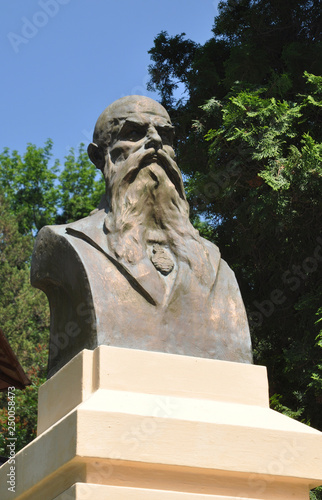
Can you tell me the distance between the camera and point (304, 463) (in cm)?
392

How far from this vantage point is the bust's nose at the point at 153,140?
458cm

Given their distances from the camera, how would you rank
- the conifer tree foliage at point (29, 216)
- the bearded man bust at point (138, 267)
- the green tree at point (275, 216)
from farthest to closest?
the conifer tree foliage at point (29, 216) → the green tree at point (275, 216) → the bearded man bust at point (138, 267)

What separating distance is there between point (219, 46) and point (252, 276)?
10.9 ft

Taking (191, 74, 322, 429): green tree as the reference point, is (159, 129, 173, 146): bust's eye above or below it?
below

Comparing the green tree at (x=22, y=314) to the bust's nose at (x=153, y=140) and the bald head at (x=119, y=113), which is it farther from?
the bust's nose at (x=153, y=140)

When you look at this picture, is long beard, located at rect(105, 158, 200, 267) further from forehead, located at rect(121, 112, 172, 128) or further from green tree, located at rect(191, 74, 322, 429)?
green tree, located at rect(191, 74, 322, 429)

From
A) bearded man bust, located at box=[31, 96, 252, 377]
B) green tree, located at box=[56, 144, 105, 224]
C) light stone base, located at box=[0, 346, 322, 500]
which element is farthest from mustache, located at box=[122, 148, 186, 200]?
green tree, located at box=[56, 144, 105, 224]

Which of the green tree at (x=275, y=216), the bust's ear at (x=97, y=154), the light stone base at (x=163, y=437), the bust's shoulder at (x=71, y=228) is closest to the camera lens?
the light stone base at (x=163, y=437)

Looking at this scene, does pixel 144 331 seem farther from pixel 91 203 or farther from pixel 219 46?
pixel 91 203

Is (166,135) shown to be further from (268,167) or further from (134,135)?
(268,167)

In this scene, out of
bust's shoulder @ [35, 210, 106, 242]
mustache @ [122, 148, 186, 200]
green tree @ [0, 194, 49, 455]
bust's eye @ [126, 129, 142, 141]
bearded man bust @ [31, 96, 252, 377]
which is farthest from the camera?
green tree @ [0, 194, 49, 455]

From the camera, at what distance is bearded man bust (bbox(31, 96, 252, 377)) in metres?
4.15

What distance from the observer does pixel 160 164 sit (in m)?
4.66

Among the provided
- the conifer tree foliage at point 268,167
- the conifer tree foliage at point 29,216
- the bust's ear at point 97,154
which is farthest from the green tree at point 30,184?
the bust's ear at point 97,154
